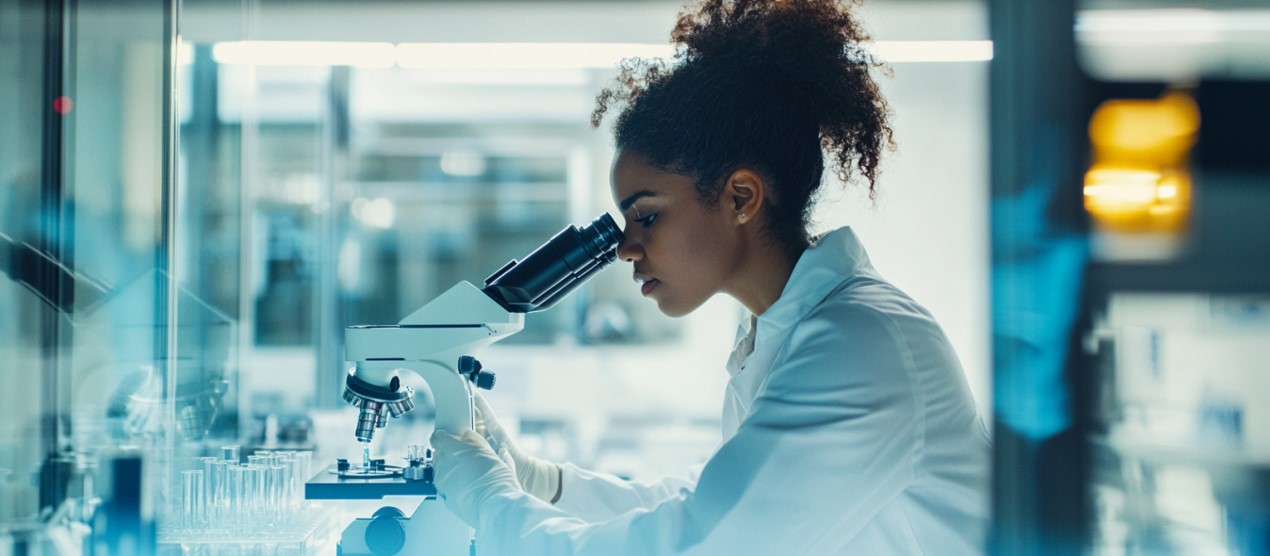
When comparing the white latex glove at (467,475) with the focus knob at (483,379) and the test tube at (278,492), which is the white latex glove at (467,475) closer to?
the focus knob at (483,379)

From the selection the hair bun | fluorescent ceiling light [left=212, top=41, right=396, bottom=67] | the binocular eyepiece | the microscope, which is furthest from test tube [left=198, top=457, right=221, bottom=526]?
fluorescent ceiling light [left=212, top=41, right=396, bottom=67]

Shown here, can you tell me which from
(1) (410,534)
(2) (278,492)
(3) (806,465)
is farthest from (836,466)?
(2) (278,492)

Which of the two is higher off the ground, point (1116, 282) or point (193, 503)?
point (1116, 282)

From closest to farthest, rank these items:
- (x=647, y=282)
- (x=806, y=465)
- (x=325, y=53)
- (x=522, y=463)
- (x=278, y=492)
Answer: (x=806, y=465), (x=647, y=282), (x=278, y=492), (x=522, y=463), (x=325, y=53)

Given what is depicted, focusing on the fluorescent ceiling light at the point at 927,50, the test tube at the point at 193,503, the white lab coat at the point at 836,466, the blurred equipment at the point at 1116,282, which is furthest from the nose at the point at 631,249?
the fluorescent ceiling light at the point at 927,50

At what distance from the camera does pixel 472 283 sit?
1.46 meters

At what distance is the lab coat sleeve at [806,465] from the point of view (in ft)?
3.11

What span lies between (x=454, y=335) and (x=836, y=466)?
571 mm

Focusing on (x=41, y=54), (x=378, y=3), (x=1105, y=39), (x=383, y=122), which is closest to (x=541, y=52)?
(x=378, y=3)

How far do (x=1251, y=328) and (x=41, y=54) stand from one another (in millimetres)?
1654

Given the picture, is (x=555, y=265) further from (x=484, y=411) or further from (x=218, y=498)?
(x=218, y=498)

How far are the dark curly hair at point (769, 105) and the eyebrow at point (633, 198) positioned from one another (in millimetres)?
46

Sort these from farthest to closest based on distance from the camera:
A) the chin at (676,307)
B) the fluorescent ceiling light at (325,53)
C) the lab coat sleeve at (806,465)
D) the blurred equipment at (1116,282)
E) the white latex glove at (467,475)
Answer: the fluorescent ceiling light at (325,53) → the chin at (676,307) → the white latex glove at (467,475) → the lab coat sleeve at (806,465) → the blurred equipment at (1116,282)

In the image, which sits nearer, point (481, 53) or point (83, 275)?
point (83, 275)
